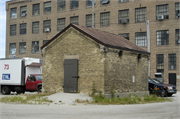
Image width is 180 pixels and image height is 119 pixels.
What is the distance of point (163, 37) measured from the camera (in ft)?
129

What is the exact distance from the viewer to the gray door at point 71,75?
18172 mm

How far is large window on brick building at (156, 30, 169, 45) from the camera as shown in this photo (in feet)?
128

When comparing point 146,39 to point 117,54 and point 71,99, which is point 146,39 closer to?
point 117,54

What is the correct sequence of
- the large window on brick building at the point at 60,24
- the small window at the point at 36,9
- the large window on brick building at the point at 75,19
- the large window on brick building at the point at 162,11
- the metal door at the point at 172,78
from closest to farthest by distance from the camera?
1. the metal door at the point at 172,78
2. the large window on brick building at the point at 162,11
3. the large window on brick building at the point at 75,19
4. the large window on brick building at the point at 60,24
5. the small window at the point at 36,9

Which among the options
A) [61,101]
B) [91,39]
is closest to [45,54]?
[91,39]

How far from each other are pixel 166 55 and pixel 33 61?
875 inches

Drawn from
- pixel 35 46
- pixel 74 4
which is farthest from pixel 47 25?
pixel 74 4

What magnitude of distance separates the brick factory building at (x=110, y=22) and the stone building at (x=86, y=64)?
19668mm

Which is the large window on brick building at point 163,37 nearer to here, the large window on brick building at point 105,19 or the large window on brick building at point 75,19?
the large window on brick building at point 105,19

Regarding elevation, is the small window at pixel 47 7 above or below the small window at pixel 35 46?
above

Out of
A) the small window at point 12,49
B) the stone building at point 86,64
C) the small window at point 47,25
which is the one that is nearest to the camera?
the stone building at point 86,64

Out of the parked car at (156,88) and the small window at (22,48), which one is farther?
the small window at (22,48)

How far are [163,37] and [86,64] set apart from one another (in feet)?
80.3

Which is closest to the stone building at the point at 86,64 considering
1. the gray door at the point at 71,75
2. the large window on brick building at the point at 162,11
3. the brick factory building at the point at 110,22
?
the gray door at the point at 71,75
